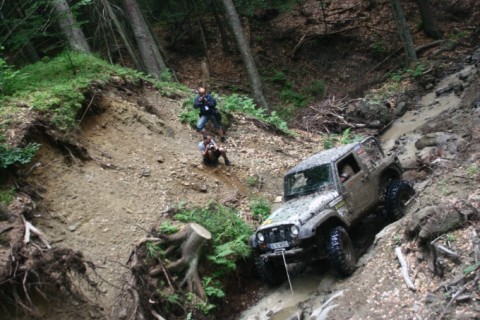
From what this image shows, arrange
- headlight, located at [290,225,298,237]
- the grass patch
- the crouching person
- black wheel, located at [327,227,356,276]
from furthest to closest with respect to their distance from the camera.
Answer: the crouching person < the grass patch < headlight, located at [290,225,298,237] < black wheel, located at [327,227,356,276]

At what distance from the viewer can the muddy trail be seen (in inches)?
264

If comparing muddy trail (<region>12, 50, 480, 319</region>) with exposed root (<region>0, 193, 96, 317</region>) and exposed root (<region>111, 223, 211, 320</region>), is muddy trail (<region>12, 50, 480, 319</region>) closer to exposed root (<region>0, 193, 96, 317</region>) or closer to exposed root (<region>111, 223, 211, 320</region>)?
exposed root (<region>0, 193, 96, 317</region>)

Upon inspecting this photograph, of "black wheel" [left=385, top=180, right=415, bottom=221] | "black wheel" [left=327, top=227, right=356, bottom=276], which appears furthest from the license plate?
"black wheel" [left=385, top=180, right=415, bottom=221]

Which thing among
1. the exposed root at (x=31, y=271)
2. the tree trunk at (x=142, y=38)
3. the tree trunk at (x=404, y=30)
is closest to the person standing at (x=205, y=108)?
the tree trunk at (x=142, y=38)

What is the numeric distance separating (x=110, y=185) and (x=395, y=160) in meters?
6.25

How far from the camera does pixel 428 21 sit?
2189cm

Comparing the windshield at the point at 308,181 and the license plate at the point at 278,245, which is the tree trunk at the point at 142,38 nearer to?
the windshield at the point at 308,181

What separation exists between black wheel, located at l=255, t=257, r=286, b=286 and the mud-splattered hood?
0.72 m

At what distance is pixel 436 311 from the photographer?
5207mm

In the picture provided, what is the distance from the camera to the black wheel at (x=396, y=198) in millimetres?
8461

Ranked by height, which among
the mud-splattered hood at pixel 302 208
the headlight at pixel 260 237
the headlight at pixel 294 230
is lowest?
the headlight at pixel 260 237

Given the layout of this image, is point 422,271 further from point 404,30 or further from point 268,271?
point 404,30

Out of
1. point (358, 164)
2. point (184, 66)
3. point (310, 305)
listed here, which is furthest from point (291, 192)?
point (184, 66)

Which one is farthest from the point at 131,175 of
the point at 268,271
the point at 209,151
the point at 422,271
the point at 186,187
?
the point at 422,271
